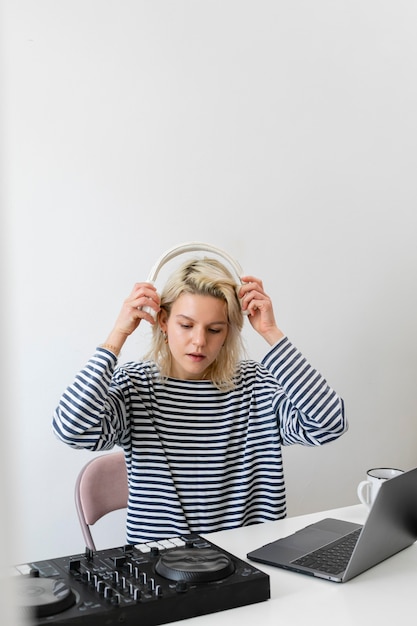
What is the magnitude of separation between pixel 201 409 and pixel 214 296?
0.80 feet

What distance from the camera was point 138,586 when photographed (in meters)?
0.81

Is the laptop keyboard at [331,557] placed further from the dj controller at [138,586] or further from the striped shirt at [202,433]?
the striped shirt at [202,433]

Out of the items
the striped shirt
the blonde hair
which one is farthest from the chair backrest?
the blonde hair

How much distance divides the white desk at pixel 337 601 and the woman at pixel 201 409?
1.21ft

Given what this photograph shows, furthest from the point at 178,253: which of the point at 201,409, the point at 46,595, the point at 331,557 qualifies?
the point at 46,595

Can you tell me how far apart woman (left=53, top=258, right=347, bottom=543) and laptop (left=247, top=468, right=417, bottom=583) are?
0.34m

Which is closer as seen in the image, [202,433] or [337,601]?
[337,601]

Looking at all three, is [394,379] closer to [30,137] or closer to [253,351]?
[253,351]

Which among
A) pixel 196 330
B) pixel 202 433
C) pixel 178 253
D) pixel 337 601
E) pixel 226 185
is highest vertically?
pixel 226 185

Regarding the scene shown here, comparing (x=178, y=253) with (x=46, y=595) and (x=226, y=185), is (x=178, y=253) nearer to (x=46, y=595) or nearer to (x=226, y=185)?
(x=226, y=185)

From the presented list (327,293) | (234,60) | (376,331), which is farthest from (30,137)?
(376,331)

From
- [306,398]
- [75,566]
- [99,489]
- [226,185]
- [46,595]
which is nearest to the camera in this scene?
[46,595]

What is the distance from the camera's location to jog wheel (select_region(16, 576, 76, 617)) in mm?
715

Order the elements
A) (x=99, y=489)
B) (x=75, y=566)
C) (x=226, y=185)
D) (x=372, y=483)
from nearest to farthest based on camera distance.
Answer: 1. (x=75, y=566)
2. (x=372, y=483)
3. (x=99, y=489)
4. (x=226, y=185)
